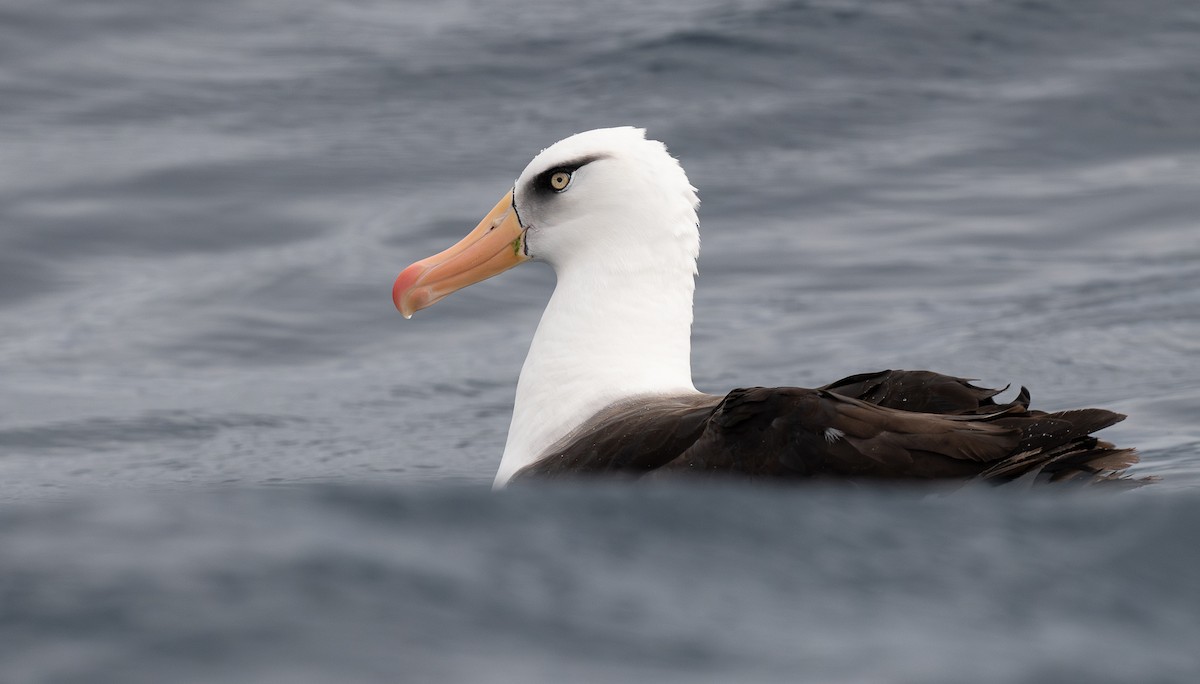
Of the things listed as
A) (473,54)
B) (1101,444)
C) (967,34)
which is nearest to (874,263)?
(967,34)

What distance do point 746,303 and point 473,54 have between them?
5.82m

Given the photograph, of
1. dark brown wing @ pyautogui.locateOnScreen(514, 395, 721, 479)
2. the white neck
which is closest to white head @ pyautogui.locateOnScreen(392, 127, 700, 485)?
the white neck

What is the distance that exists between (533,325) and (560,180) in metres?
4.56

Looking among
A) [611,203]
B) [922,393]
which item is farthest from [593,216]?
[922,393]

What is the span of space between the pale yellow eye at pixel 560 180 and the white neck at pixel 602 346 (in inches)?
11.6

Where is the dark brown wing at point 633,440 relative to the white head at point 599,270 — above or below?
below

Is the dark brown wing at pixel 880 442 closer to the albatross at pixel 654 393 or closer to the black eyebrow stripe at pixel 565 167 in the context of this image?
the albatross at pixel 654 393

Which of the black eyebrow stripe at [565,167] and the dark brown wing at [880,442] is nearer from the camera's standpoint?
the dark brown wing at [880,442]

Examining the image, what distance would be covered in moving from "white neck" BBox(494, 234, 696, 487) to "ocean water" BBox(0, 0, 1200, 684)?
102cm

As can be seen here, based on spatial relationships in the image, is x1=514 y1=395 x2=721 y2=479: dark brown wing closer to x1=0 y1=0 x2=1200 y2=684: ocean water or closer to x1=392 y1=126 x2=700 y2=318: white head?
x1=0 y1=0 x2=1200 y2=684: ocean water

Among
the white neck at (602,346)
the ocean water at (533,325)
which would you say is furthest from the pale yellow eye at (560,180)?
the ocean water at (533,325)

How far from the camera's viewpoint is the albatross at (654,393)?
443 centimetres

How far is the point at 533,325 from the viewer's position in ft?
36.5

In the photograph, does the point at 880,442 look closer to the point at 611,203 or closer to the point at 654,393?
the point at 654,393
